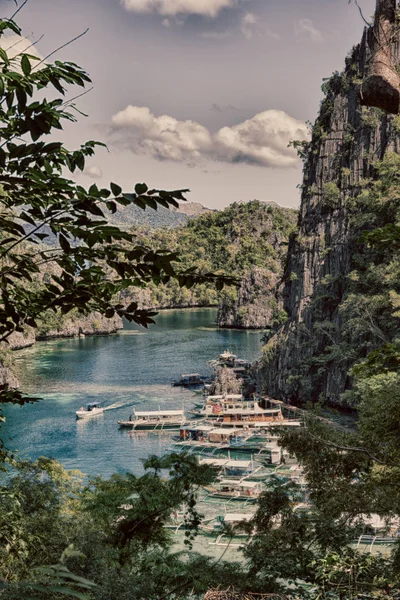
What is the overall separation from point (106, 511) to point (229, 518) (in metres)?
8.28

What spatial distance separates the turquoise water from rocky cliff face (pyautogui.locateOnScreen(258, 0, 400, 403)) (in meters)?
6.69

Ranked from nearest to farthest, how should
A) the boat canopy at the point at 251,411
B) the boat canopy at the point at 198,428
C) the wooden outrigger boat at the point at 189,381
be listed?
the boat canopy at the point at 198,428 < the boat canopy at the point at 251,411 < the wooden outrigger boat at the point at 189,381

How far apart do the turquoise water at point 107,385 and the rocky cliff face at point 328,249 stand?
6.69m

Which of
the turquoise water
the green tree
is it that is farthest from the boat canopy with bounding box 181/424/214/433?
the green tree

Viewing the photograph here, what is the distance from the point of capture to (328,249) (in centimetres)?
3272

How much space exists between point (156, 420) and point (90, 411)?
3.62 meters

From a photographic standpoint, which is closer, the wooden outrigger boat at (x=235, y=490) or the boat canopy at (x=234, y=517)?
the boat canopy at (x=234, y=517)

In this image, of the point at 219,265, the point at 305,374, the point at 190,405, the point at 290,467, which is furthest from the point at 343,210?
the point at 219,265

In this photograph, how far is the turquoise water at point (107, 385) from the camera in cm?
2328

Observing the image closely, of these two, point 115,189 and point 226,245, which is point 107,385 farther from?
point 226,245

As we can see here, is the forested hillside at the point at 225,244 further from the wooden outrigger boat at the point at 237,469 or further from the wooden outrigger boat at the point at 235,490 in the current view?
the wooden outrigger boat at the point at 235,490

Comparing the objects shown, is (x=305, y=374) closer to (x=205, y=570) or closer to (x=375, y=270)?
(x=375, y=270)

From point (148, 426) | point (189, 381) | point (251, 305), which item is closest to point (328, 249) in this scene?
point (189, 381)

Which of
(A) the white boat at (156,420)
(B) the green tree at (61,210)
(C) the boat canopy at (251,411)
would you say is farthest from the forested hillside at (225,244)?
(B) the green tree at (61,210)
